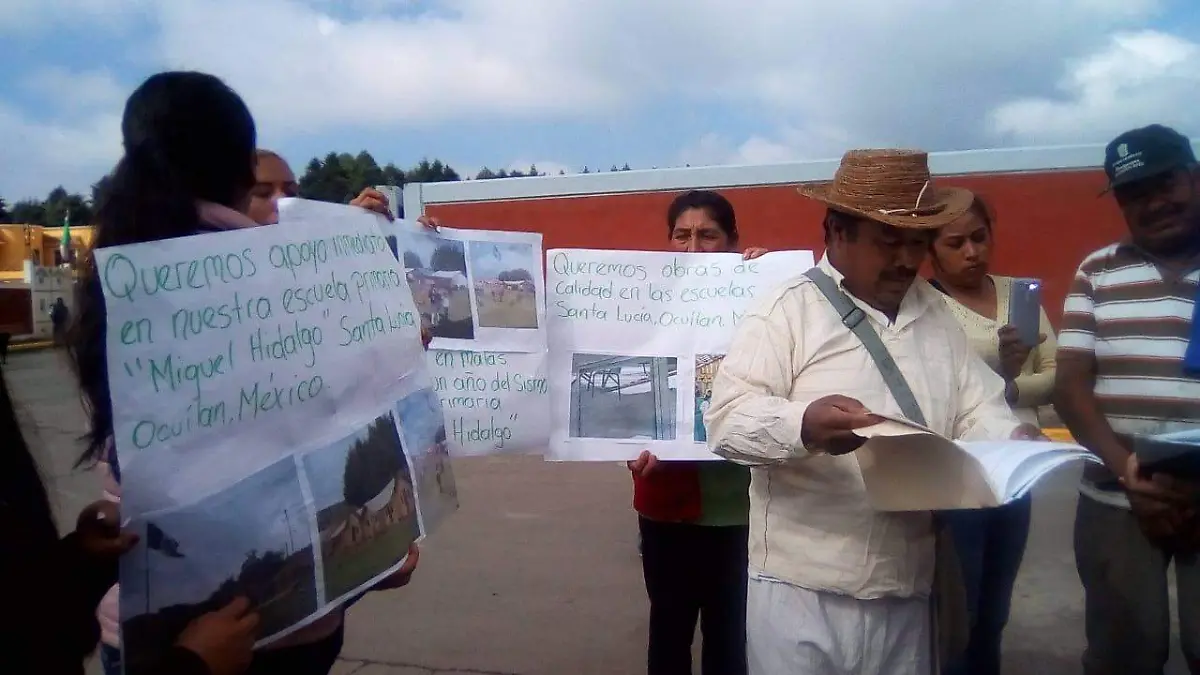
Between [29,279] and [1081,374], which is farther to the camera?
[29,279]

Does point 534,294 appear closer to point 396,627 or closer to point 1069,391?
point 1069,391

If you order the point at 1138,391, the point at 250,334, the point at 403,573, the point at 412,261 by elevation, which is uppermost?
the point at 412,261

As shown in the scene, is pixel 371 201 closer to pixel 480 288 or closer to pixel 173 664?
pixel 480 288

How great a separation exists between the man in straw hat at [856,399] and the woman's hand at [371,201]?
101 cm

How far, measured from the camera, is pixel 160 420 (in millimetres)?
1346

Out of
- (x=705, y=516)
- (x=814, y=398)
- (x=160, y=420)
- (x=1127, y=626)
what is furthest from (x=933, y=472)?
(x=160, y=420)

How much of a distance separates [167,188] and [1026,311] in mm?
2514

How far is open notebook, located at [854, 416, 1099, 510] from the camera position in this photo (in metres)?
1.59

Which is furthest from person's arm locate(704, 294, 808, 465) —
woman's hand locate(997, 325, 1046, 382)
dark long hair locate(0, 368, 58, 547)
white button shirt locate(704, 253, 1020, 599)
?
dark long hair locate(0, 368, 58, 547)

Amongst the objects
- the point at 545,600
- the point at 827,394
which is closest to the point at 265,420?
the point at 827,394

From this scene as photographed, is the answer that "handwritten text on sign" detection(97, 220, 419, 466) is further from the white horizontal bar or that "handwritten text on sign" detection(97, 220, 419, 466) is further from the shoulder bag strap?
the white horizontal bar

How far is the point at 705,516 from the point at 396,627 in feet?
8.10

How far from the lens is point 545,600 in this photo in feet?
15.8

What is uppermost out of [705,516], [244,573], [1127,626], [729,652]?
[244,573]
